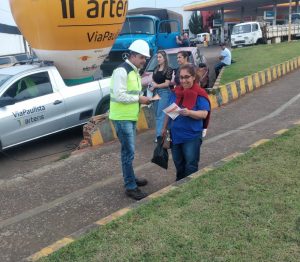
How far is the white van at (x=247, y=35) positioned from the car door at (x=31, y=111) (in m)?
29.7

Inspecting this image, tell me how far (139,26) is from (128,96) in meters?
11.6

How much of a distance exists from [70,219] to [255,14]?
200 ft

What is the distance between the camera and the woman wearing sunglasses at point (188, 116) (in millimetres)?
4430

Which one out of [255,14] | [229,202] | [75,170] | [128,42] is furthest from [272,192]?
[255,14]

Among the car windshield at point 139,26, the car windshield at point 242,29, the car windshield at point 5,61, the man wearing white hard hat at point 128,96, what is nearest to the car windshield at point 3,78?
the man wearing white hard hat at point 128,96

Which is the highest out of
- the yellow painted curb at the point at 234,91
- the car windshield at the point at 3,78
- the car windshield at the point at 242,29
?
the car windshield at the point at 242,29

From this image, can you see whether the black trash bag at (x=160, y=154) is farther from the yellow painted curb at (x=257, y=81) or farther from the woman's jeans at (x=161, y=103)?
the yellow painted curb at (x=257, y=81)

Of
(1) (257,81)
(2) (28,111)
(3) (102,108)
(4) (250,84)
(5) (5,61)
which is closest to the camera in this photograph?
(2) (28,111)

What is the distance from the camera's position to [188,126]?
4.57m

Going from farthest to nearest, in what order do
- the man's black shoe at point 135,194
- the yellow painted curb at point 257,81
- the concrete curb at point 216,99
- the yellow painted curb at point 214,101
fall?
the yellow painted curb at point 257,81, the yellow painted curb at point 214,101, the concrete curb at point 216,99, the man's black shoe at point 135,194

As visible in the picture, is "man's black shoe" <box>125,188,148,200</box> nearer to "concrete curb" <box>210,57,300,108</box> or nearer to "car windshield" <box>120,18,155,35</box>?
"concrete curb" <box>210,57,300,108</box>

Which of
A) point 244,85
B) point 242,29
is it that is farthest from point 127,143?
point 242,29

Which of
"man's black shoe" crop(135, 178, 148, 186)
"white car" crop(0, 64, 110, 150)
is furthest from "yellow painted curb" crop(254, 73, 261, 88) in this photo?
"man's black shoe" crop(135, 178, 148, 186)

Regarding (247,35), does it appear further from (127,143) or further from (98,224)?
(98,224)
